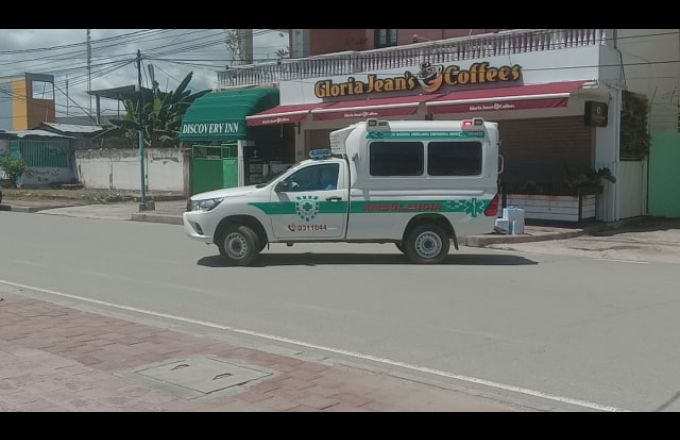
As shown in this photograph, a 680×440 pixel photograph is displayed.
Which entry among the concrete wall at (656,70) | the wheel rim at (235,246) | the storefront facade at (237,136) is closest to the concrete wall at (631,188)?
the concrete wall at (656,70)

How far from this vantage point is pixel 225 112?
2564 centimetres

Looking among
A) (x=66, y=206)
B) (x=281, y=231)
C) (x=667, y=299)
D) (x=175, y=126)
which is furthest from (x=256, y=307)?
(x=175, y=126)

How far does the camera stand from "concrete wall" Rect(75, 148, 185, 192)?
3225 centimetres

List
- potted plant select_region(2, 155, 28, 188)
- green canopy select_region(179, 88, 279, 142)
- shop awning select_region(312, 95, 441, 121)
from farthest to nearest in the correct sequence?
potted plant select_region(2, 155, 28, 188), green canopy select_region(179, 88, 279, 142), shop awning select_region(312, 95, 441, 121)

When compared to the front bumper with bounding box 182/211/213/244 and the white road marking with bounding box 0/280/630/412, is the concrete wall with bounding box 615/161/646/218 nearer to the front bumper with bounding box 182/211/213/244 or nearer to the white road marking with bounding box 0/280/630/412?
the front bumper with bounding box 182/211/213/244

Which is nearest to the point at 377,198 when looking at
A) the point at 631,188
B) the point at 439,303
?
the point at 439,303

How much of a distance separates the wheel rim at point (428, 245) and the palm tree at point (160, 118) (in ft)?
83.2

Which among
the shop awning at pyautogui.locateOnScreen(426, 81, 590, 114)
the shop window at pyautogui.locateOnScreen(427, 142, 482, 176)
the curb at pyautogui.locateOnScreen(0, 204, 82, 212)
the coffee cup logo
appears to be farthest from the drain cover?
the curb at pyautogui.locateOnScreen(0, 204, 82, 212)

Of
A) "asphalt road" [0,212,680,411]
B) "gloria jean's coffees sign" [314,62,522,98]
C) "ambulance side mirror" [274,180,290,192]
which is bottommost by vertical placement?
"asphalt road" [0,212,680,411]

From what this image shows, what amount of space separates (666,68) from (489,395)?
18.6 metres

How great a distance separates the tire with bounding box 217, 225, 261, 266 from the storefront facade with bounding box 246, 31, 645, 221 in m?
8.29

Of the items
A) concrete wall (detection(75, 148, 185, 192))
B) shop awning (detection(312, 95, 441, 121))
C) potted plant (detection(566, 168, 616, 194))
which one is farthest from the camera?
concrete wall (detection(75, 148, 185, 192))

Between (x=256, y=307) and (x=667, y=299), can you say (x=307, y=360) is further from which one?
(x=667, y=299)

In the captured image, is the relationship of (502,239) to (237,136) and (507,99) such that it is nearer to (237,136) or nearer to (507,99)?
(507,99)
